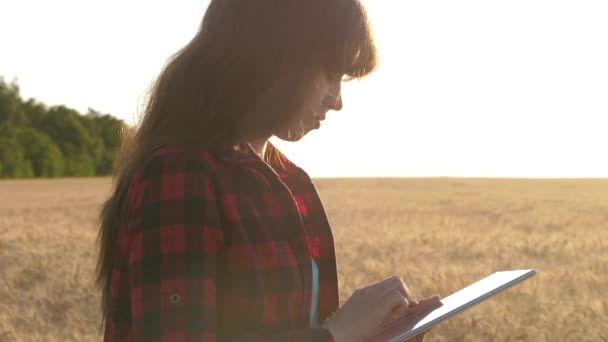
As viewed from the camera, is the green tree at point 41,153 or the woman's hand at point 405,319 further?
the green tree at point 41,153

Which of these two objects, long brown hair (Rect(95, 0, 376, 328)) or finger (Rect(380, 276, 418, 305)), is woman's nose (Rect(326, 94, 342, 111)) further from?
finger (Rect(380, 276, 418, 305))

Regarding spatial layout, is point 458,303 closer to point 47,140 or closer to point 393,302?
point 393,302

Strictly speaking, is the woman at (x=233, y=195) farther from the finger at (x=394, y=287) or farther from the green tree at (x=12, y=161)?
the green tree at (x=12, y=161)

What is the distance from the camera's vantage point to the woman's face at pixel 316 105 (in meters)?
1.27

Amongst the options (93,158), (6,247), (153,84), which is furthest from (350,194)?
(93,158)

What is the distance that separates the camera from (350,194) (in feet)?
62.6

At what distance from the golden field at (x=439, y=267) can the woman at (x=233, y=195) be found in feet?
8.60

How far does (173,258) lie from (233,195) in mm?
115

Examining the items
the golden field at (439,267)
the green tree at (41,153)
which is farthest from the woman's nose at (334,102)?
the green tree at (41,153)

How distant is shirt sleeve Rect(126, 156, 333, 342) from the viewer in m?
1.12

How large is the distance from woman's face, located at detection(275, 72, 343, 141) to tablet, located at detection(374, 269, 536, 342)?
0.93 feet

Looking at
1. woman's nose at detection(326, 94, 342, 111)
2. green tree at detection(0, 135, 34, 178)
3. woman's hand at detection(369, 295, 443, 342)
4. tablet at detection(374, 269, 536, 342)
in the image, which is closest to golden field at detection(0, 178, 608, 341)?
tablet at detection(374, 269, 536, 342)

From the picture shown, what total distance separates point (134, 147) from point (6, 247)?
7041 millimetres

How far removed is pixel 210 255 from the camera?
1141 mm
